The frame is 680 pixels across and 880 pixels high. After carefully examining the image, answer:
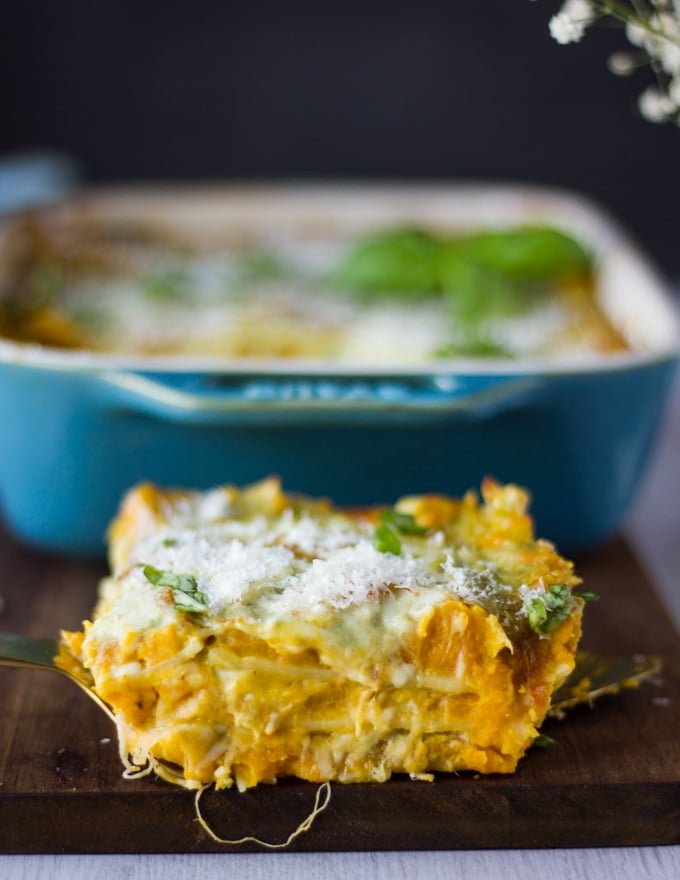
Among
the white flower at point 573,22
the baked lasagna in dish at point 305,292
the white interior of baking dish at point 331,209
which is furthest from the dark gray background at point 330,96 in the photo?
the white flower at point 573,22

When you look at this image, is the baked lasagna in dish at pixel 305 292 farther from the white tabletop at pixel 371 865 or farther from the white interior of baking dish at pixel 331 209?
the white tabletop at pixel 371 865

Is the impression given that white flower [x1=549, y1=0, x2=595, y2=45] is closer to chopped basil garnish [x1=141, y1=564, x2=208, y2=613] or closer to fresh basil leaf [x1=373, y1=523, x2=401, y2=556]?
fresh basil leaf [x1=373, y1=523, x2=401, y2=556]

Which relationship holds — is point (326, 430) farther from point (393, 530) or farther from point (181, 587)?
point (181, 587)

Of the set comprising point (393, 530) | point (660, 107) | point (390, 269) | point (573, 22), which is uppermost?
point (573, 22)

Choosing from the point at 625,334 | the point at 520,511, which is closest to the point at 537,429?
the point at 520,511

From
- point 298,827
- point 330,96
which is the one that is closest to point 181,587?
point 298,827
